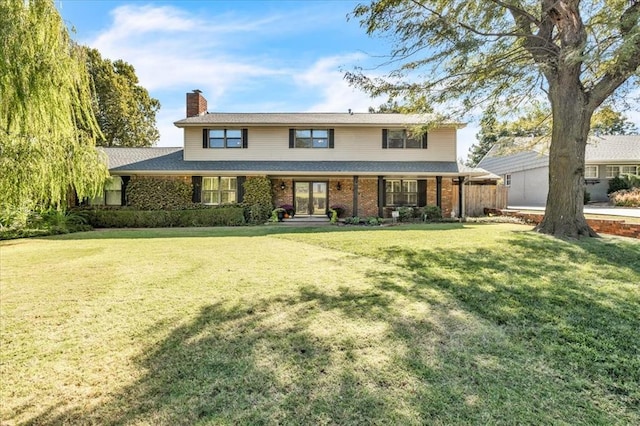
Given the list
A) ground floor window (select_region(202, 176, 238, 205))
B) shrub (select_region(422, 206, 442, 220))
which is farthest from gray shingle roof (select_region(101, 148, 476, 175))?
shrub (select_region(422, 206, 442, 220))

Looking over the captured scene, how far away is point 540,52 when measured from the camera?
383 inches

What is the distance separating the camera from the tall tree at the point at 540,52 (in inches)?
358

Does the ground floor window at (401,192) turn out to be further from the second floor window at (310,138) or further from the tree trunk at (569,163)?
the tree trunk at (569,163)

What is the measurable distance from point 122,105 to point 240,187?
68.1 feet

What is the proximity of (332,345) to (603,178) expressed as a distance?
31654mm

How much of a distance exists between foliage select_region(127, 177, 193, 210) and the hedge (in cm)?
61

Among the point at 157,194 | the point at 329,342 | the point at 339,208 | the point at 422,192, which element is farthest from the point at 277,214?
the point at 329,342

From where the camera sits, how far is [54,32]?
5.58m

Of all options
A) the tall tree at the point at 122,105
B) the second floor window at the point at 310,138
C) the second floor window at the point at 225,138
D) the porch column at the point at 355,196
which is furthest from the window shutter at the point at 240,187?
the tall tree at the point at 122,105

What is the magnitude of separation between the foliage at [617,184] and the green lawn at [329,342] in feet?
77.2

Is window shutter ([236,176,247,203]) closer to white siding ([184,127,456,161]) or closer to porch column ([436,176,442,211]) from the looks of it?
white siding ([184,127,456,161])

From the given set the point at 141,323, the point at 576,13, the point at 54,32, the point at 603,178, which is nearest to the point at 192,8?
the point at 54,32

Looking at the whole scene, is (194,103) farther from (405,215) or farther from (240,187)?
(405,215)

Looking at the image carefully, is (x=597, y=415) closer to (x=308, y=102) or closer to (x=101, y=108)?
(x=308, y=102)
